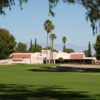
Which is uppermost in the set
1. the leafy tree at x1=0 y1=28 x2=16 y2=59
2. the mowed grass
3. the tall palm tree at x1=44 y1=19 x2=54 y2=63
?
the tall palm tree at x1=44 y1=19 x2=54 y2=63

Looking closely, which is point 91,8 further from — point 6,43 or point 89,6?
point 6,43

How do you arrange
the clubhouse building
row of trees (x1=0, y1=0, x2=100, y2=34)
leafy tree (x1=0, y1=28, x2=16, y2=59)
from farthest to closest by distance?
1. the clubhouse building
2. leafy tree (x1=0, y1=28, x2=16, y2=59)
3. row of trees (x1=0, y1=0, x2=100, y2=34)

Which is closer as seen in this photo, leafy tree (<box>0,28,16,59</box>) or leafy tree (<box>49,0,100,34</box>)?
leafy tree (<box>49,0,100,34</box>)

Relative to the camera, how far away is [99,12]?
15742 millimetres

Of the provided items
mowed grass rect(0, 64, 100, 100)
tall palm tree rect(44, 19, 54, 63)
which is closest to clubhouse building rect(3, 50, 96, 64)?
tall palm tree rect(44, 19, 54, 63)

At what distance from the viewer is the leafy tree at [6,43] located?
117m

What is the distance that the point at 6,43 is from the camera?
118125mm

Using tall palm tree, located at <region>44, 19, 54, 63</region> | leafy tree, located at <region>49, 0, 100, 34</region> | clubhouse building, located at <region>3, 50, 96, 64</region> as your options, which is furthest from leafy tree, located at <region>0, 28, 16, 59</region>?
leafy tree, located at <region>49, 0, 100, 34</region>

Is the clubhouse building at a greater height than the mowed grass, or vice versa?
the clubhouse building

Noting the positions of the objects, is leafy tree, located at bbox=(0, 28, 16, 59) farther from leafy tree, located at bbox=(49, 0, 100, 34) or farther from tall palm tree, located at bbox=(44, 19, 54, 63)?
leafy tree, located at bbox=(49, 0, 100, 34)

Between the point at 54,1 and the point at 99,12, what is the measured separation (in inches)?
74.8

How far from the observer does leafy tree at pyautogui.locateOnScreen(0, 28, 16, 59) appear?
117 meters

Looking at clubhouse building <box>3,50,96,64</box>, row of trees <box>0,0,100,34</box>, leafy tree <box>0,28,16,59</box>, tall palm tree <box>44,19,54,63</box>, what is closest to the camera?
row of trees <box>0,0,100,34</box>

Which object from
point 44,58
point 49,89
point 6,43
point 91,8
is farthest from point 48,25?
point 91,8
